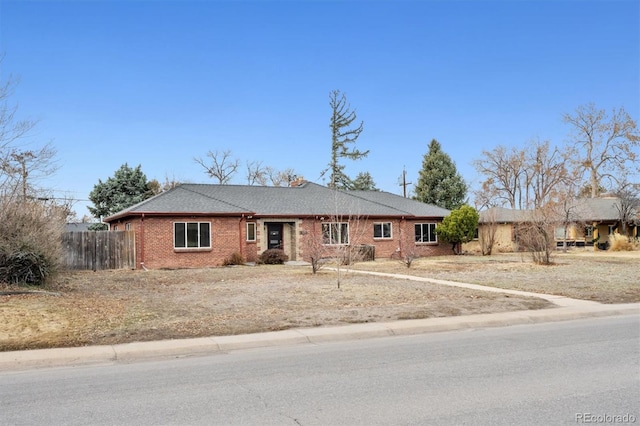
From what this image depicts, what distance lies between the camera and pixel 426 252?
A: 116 ft

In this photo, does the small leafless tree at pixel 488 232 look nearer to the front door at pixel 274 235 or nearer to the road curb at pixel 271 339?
the front door at pixel 274 235

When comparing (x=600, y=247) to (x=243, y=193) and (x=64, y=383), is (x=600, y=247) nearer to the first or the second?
(x=243, y=193)

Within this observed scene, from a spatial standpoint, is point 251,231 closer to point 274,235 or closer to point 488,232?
point 274,235

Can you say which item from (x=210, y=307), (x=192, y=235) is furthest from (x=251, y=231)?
(x=210, y=307)

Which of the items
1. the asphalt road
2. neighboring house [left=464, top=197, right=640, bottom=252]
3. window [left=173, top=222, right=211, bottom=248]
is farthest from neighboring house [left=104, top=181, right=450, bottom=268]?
the asphalt road

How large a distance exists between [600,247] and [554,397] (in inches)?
1861

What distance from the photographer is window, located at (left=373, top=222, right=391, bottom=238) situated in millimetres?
33344

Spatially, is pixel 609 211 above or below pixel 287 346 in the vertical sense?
above

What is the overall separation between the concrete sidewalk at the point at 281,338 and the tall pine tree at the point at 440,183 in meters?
42.7

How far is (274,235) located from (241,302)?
17250 mm

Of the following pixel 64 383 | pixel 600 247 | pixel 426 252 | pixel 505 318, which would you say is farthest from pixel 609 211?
pixel 64 383

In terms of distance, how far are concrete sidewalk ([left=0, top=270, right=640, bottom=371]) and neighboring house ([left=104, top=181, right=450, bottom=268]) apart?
10639 mm

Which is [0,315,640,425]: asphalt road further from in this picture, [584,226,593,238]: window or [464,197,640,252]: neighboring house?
[584,226,593,238]: window

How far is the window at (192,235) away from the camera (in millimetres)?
26938
